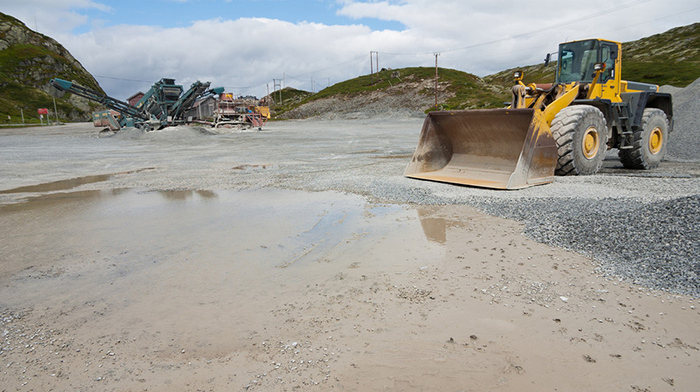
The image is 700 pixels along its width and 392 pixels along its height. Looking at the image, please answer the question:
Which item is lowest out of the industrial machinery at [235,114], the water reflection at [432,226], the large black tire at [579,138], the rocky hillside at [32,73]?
the water reflection at [432,226]

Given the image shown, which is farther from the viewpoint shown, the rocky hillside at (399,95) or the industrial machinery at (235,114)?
the rocky hillside at (399,95)

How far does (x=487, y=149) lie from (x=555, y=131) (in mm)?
1305

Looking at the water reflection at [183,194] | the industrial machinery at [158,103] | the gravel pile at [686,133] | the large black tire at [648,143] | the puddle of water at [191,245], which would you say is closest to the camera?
the puddle of water at [191,245]

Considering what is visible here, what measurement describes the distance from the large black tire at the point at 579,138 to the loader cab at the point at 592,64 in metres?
1.08

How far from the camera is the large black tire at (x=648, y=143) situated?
390 inches

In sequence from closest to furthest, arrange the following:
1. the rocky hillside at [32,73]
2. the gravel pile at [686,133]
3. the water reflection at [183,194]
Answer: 1. the water reflection at [183,194]
2. the gravel pile at [686,133]
3. the rocky hillside at [32,73]

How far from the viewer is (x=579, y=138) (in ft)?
26.7

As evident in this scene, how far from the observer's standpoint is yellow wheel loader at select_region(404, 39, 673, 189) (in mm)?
7715

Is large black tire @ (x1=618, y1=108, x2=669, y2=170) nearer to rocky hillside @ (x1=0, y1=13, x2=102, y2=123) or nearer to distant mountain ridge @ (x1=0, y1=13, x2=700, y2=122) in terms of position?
distant mountain ridge @ (x1=0, y1=13, x2=700, y2=122)

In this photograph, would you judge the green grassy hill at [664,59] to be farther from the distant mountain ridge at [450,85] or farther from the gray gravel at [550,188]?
the gray gravel at [550,188]

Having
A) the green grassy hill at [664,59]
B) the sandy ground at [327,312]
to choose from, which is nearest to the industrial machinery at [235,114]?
the sandy ground at [327,312]

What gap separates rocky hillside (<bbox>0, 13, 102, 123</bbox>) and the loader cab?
76.5 m

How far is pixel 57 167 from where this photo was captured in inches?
504

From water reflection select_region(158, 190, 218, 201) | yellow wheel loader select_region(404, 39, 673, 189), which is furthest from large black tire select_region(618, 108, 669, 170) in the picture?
water reflection select_region(158, 190, 218, 201)
